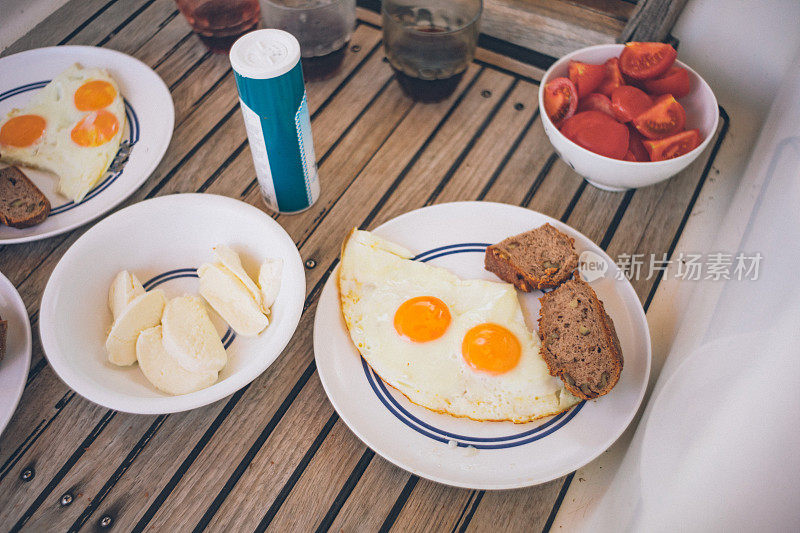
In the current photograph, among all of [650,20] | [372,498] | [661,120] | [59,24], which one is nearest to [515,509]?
[372,498]

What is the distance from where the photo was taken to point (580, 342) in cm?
99

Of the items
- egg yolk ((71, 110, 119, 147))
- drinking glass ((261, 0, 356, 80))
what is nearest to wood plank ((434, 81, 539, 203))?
drinking glass ((261, 0, 356, 80))

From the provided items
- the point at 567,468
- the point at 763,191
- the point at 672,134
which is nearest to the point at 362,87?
the point at 672,134

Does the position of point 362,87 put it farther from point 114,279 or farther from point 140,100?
point 114,279

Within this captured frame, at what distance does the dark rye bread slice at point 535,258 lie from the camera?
1102mm

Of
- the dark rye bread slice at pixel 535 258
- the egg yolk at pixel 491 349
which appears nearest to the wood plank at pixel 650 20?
the dark rye bread slice at pixel 535 258

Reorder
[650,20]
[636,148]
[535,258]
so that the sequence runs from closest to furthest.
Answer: [535,258] < [636,148] < [650,20]

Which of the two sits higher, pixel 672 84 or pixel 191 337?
pixel 672 84

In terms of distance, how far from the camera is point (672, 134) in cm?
121

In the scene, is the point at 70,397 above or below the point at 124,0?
below

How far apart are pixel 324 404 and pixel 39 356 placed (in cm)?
58

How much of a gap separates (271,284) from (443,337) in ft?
1.08

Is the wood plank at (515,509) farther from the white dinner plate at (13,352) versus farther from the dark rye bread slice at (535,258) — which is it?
→ the white dinner plate at (13,352)

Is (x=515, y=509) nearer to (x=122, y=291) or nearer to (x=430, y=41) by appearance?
(x=122, y=291)
